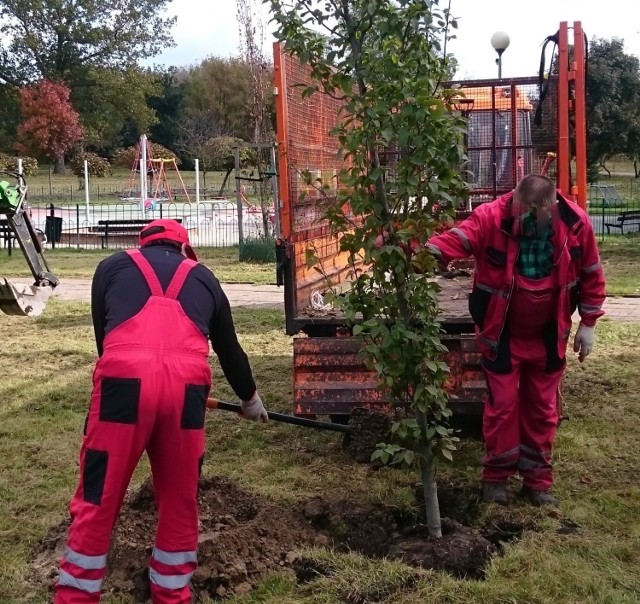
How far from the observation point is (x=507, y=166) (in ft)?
25.0

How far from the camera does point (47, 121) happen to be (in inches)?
1692

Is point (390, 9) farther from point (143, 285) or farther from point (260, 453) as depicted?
point (260, 453)

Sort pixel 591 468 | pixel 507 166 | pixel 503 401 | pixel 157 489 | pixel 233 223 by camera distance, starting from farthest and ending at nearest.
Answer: pixel 233 223 → pixel 507 166 → pixel 591 468 → pixel 503 401 → pixel 157 489

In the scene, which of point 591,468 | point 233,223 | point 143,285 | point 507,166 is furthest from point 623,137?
point 143,285

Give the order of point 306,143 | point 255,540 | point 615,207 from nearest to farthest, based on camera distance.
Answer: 1. point 255,540
2. point 306,143
3. point 615,207

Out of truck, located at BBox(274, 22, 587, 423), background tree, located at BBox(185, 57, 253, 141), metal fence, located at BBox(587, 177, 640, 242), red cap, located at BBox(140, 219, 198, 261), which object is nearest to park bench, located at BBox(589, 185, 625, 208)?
metal fence, located at BBox(587, 177, 640, 242)

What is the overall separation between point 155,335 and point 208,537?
4.55 ft

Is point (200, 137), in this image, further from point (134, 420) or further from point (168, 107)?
point (134, 420)

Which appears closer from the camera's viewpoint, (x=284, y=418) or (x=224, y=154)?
(x=284, y=418)

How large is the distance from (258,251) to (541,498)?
46.2 feet

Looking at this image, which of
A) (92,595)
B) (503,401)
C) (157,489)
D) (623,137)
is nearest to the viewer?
(92,595)

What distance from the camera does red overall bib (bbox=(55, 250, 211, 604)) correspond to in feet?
9.93

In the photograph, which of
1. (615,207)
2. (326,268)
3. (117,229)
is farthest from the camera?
(615,207)

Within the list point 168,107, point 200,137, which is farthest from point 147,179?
point 168,107
